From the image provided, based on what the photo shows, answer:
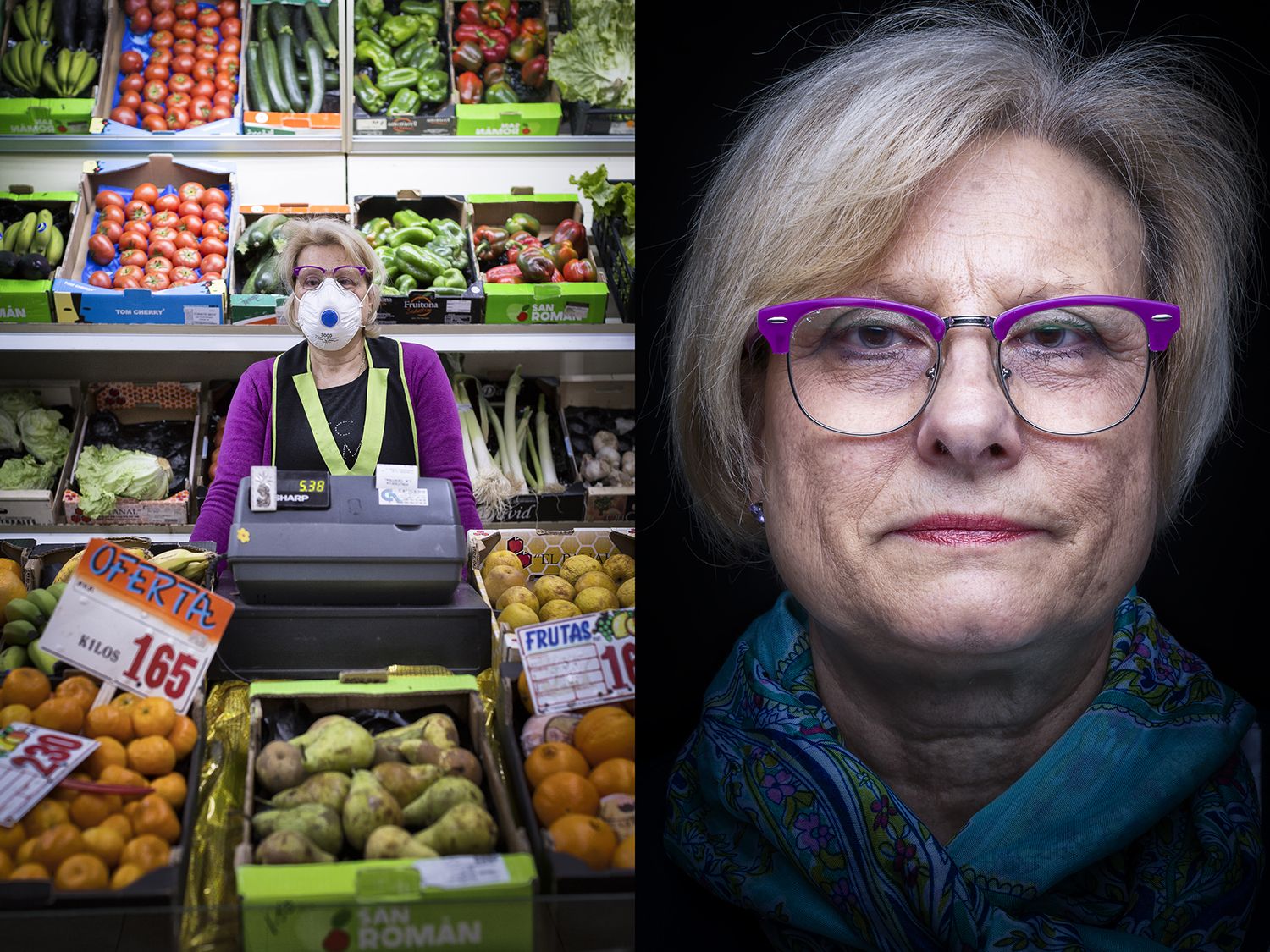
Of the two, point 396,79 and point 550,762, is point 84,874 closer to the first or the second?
point 550,762

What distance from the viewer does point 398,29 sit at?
7.39 ft

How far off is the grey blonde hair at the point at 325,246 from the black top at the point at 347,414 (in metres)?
0.10

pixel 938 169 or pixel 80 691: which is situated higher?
pixel 938 169

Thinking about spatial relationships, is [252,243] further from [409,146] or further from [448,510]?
[448,510]

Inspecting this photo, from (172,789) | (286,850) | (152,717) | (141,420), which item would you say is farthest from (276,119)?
(286,850)

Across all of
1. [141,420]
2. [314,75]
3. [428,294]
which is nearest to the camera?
[428,294]

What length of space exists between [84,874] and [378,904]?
390mm

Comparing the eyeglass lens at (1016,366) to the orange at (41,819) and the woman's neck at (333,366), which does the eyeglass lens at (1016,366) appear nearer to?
the woman's neck at (333,366)

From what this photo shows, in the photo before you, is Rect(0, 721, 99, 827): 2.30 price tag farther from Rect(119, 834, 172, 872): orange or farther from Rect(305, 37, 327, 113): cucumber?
Rect(305, 37, 327, 113): cucumber

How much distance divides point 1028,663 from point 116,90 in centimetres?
188

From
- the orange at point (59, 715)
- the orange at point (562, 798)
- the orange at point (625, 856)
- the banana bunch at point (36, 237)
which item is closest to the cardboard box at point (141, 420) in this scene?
the banana bunch at point (36, 237)

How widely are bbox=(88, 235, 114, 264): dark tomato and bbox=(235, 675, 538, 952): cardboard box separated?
3.09ft

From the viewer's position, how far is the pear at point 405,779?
4.72ft

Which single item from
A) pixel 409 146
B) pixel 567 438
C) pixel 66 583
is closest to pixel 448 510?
pixel 66 583
